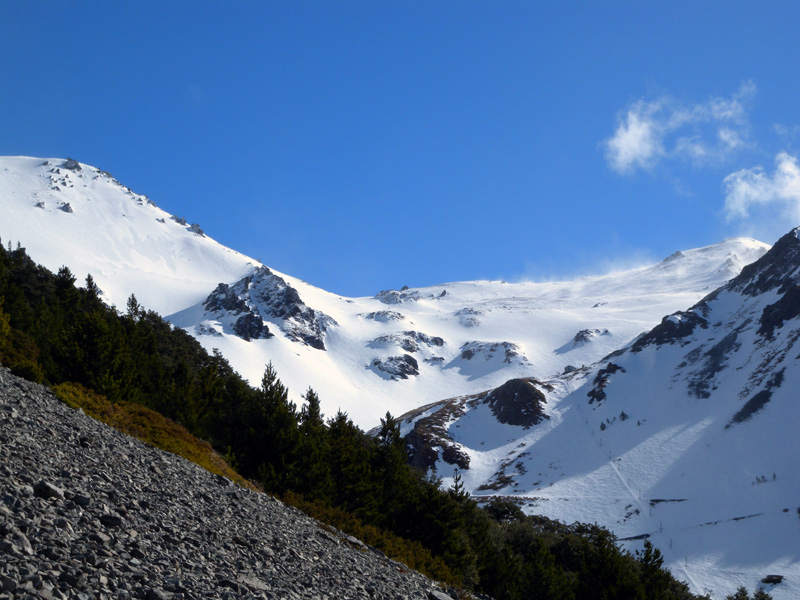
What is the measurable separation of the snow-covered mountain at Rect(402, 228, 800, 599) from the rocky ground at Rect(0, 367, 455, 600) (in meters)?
55.6

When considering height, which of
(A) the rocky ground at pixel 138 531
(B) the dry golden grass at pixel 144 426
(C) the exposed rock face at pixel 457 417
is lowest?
(A) the rocky ground at pixel 138 531

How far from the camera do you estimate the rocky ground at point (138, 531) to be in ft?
27.7

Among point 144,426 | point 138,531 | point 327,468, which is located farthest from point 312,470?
point 138,531

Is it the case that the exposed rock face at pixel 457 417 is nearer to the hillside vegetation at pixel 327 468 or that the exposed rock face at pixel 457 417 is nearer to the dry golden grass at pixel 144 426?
the hillside vegetation at pixel 327 468

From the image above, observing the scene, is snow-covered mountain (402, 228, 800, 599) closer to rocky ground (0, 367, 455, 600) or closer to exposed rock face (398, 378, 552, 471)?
exposed rock face (398, 378, 552, 471)

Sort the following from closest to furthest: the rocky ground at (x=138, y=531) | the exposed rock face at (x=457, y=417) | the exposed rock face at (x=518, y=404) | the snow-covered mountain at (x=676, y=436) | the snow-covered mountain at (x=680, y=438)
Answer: the rocky ground at (x=138, y=531), the snow-covered mountain at (x=680, y=438), the snow-covered mountain at (x=676, y=436), the exposed rock face at (x=457, y=417), the exposed rock face at (x=518, y=404)

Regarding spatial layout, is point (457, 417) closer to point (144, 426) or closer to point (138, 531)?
point (144, 426)

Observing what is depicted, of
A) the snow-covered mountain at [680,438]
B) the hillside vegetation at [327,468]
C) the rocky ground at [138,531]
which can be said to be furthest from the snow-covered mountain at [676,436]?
the rocky ground at [138,531]

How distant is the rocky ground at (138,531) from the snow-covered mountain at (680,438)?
182ft

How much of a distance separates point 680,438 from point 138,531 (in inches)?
3993

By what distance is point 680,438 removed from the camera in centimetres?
9775

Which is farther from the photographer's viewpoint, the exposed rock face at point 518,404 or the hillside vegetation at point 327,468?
the exposed rock face at point 518,404

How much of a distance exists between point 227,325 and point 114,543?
7685 inches

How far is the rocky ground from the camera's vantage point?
8453 mm
